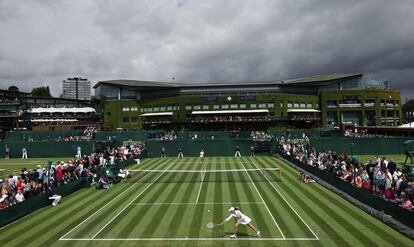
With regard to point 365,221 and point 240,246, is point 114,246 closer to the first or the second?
point 240,246

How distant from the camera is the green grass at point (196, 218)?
16906 millimetres

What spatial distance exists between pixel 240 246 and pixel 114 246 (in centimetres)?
540

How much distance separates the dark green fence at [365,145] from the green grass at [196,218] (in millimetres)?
24760

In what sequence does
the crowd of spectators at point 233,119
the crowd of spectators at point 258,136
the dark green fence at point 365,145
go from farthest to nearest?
the crowd of spectators at point 233,119, the crowd of spectators at point 258,136, the dark green fence at point 365,145

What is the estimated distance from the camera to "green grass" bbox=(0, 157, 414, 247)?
16906mm

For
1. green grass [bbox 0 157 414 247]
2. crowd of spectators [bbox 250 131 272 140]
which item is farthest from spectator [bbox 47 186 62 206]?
crowd of spectators [bbox 250 131 272 140]

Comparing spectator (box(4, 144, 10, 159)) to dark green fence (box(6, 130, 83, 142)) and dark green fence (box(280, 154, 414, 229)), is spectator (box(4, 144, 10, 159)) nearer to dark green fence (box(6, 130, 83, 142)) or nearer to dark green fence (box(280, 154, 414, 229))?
dark green fence (box(6, 130, 83, 142))

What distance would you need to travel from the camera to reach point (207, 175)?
1442 inches

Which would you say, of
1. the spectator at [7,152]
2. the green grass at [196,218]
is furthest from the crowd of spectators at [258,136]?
the spectator at [7,152]

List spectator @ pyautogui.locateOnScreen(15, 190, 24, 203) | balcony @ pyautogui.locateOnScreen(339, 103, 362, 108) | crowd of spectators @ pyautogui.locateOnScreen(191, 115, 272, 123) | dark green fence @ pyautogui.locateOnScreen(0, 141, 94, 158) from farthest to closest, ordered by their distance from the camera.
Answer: balcony @ pyautogui.locateOnScreen(339, 103, 362, 108)
crowd of spectators @ pyautogui.locateOnScreen(191, 115, 272, 123)
dark green fence @ pyautogui.locateOnScreen(0, 141, 94, 158)
spectator @ pyautogui.locateOnScreen(15, 190, 24, 203)

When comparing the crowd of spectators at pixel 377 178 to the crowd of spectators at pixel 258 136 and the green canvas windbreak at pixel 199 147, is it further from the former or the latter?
the crowd of spectators at pixel 258 136

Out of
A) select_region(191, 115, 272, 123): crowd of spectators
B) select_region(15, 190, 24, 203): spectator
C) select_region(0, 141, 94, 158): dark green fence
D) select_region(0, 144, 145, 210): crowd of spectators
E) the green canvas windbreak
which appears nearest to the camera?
select_region(15, 190, 24, 203): spectator

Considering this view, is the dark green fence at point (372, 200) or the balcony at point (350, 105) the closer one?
the dark green fence at point (372, 200)

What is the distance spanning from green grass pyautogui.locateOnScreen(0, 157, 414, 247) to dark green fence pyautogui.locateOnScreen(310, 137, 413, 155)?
2476 centimetres
